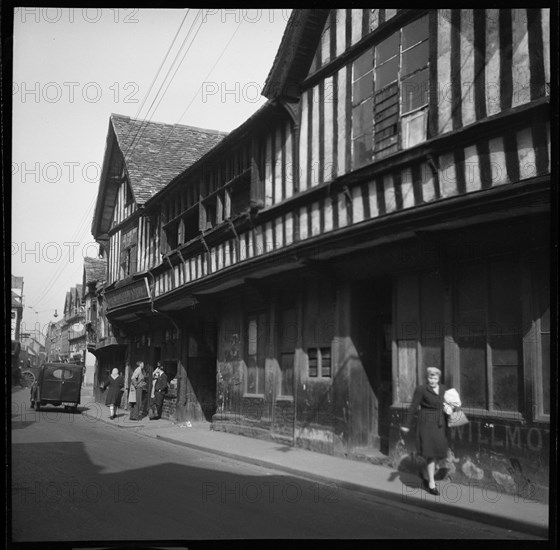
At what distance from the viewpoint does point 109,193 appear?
2378 cm

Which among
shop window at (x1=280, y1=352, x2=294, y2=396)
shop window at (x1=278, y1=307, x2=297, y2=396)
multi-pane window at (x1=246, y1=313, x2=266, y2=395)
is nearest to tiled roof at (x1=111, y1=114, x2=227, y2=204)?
multi-pane window at (x1=246, y1=313, x2=266, y2=395)

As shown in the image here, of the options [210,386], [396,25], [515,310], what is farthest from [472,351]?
[210,386]

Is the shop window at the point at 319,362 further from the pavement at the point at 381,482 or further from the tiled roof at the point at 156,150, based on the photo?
the tiled roof at the point at 156,150

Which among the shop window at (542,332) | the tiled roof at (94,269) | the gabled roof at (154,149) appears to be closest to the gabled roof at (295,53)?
the shop window at (542,332)

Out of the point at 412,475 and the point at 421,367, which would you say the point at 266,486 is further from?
the point at 421,367

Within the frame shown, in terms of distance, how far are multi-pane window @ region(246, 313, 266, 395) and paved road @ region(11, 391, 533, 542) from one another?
3242 millimetres

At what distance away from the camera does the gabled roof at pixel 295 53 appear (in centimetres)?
1122

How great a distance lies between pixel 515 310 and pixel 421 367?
A: 1.80 meters

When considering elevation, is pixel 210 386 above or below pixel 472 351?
below

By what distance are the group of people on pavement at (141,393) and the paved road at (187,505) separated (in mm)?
6513

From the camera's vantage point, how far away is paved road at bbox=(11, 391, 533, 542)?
5844 mm

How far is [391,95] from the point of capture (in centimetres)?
977

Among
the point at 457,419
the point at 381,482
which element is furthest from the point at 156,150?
the point at 457,419
